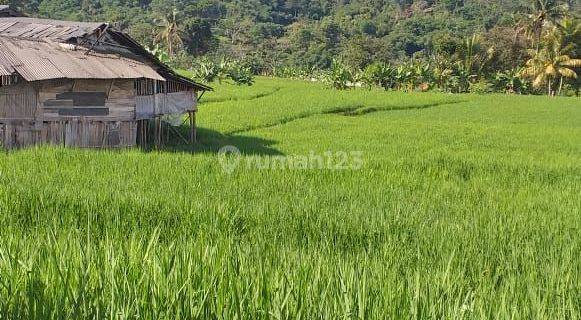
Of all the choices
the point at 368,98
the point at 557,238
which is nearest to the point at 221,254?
the point at 557,238

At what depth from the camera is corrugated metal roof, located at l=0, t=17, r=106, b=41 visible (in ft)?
43.2

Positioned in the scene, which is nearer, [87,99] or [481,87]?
[87,99]

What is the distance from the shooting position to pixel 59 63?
38.3 ft

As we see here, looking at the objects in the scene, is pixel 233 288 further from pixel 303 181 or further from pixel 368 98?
pixel 368 98

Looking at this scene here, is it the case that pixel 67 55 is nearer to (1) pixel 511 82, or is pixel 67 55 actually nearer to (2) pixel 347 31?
(1) pixel 511 82

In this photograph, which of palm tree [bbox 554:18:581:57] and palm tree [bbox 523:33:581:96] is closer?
palm tree [bbox 523:33:581:96]

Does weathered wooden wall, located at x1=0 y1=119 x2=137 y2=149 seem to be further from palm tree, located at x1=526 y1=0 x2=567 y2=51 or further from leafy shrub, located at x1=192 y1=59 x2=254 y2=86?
palm tree, located at x1=526 y1=0 x2=567 y2=51

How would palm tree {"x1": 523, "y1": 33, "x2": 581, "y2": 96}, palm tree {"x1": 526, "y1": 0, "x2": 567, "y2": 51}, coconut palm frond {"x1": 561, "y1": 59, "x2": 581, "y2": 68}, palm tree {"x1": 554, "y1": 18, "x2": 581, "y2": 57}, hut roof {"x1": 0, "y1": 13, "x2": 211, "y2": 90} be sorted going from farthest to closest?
palm tree {"x1": 526, "y1": 0, "x2": 567, "y2": 51} < palm tree {"x1": 554, "y1": 18, "x2": 581, "y2": 57} < palm tree {"x1": 523, "y1": 33, "x2": 581, "y2": 96} < coconut palm frond {"x1": 561, "y1": 59, "x2": 581, "y2": 68} < hut roof {"x1": 0, "y1": 13, "x2": 211, "y2": 90}

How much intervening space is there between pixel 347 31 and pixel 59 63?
220 feet

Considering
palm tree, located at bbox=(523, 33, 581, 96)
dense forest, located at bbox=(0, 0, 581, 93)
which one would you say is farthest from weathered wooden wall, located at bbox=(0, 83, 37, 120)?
palm tree, located at bbox=(523, 33, 581, 96)

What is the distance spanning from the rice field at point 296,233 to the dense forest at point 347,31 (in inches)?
831

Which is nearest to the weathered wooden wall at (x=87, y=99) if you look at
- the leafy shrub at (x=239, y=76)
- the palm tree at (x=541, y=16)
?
the leafy shrub at (x=239, y=76)

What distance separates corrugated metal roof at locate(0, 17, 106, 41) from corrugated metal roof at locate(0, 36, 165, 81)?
1.12ft

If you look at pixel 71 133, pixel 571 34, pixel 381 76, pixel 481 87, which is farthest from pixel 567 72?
pixel 71 133
